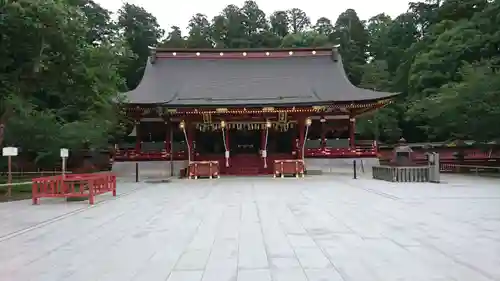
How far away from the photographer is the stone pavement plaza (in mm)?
4691

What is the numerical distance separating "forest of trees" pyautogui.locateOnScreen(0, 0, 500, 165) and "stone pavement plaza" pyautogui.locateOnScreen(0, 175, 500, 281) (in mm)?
4466

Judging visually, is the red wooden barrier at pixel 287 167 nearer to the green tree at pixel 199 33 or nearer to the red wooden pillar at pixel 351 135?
the red wooden pillar at pixel 351 135

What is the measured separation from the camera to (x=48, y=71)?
13406 millimetres

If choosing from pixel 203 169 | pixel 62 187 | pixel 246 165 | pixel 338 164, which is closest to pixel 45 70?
pixel 62 187

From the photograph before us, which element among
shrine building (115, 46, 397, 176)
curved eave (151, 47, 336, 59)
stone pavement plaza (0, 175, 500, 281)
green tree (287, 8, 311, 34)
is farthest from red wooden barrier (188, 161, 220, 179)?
green tree (287, 8, 311, 34)

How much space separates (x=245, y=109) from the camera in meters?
21.5

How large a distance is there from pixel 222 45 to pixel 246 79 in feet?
92.3

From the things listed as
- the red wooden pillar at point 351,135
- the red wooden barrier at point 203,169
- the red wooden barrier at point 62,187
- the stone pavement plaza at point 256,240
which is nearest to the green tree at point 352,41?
the red wooden pillar at point 351,135

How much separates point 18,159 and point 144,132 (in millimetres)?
6924

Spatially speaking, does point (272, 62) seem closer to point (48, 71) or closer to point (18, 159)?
point (18, 159)

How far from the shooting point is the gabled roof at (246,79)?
23.2 metres

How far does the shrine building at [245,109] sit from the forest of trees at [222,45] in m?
2.27

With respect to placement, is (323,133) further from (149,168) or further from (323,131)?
(149,168)

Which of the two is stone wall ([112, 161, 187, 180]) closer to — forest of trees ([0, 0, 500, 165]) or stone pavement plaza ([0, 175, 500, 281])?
forest of trees ([0, 0, 500, 165])
